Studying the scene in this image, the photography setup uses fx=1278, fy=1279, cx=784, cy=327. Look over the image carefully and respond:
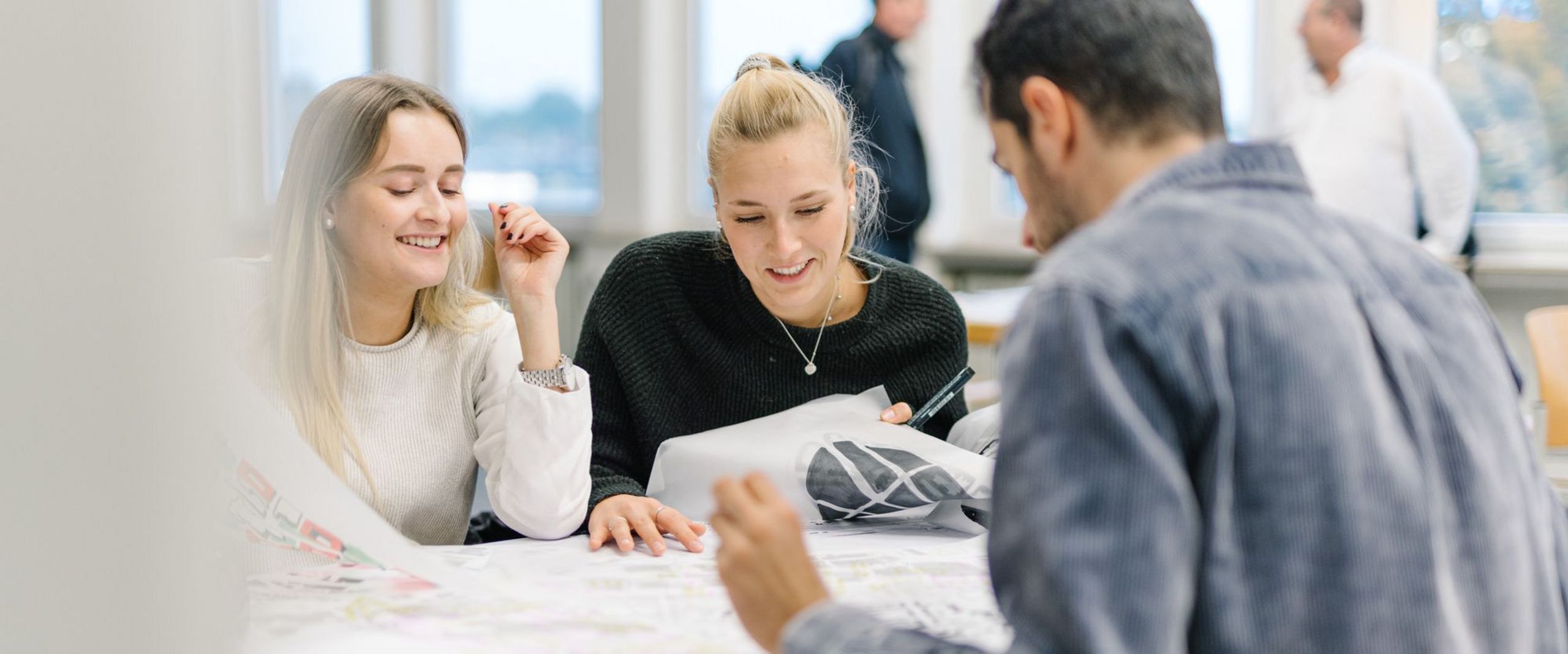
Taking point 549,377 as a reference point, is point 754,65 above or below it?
above

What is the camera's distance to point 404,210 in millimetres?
1189

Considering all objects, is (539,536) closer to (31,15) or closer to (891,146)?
(31,15)

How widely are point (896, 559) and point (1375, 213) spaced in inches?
118

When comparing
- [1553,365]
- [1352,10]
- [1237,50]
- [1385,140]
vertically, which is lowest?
Answer: [1553,365]

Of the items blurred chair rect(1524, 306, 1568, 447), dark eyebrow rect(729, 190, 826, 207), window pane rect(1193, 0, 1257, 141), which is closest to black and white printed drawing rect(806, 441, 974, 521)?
dark eyebrow rect(729, 190, 826, 207)

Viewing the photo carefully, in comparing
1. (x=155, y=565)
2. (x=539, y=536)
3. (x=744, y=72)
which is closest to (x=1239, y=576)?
(x=155, y=565)

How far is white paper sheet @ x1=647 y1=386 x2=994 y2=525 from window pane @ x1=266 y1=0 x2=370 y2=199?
742mm

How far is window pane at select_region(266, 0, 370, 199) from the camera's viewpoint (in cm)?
31

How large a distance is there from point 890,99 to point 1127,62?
3.08 meters

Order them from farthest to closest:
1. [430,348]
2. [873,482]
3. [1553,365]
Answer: [1553,365], [430,348], [873,482]

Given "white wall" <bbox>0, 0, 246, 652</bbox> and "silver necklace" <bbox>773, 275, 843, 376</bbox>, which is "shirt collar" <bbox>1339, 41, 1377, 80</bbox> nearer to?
"silver necklace" <bbox>773, 275, 843, 376</bbox>

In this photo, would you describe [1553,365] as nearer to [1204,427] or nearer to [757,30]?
[1204,427]

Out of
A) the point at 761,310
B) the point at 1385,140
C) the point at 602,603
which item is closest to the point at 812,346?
the point at 761,310

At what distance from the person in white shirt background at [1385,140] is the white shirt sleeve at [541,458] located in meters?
2.86
